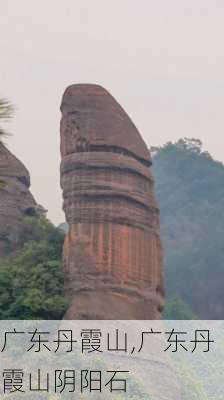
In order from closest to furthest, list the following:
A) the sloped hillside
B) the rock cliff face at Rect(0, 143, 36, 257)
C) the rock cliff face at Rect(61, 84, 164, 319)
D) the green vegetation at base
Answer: the rock cliff face at Rect(61, 84, 164, 319) → the green vegetation at base → the rock cliff face at Rect(0, 143, 36, 257) → the sloped hillside

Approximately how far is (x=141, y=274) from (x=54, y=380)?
5.30 metres

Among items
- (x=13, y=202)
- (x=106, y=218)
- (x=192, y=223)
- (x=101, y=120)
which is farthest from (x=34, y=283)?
(x=192, y=223)

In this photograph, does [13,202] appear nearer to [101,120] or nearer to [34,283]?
[34,283]

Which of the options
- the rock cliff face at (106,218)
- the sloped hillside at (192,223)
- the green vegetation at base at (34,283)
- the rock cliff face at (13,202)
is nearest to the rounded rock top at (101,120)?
the rock cliff face at (106,218)

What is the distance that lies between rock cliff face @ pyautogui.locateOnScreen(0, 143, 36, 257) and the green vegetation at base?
1170 mm

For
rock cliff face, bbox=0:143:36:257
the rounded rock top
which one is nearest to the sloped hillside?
rock cliff face, bbox=0:143:36:257

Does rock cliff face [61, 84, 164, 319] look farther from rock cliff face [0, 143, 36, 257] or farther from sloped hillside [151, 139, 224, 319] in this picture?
sloped hillside [151, 139, 224, 319]

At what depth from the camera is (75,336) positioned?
3419 cm

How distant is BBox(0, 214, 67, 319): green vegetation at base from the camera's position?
35.7 m

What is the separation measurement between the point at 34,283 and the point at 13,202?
5.36 metres

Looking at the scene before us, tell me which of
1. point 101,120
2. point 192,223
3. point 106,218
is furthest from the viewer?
point 192,223

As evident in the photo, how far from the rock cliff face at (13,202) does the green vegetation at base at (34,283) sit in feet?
3.84

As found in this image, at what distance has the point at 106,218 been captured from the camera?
35688 millimetres

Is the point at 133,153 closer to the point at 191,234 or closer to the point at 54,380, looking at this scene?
the point at 54,380
